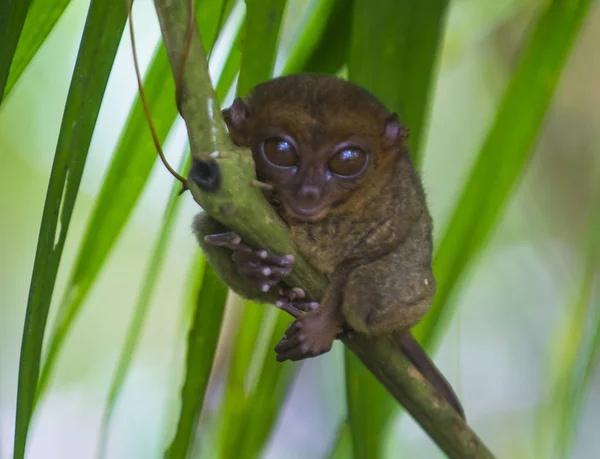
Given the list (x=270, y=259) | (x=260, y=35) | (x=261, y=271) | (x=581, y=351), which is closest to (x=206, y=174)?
(x=270, y=259)

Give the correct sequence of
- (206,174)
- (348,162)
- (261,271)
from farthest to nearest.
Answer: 1. (348,162)
2. (261,271)
3. (206,174)

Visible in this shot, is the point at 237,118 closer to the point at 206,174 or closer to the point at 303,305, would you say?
the point at 303,305

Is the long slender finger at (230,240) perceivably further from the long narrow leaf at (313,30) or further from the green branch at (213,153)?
the long narrow leaf at (313,30)

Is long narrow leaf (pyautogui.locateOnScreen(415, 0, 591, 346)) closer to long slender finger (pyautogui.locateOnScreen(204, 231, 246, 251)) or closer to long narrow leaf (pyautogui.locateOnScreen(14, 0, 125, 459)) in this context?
long slender finger (pyautogui.locateOnScreen(204, 231, 246, 251))

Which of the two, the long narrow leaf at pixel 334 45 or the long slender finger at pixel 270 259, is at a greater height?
the long narrow leaf at pixel 334 45

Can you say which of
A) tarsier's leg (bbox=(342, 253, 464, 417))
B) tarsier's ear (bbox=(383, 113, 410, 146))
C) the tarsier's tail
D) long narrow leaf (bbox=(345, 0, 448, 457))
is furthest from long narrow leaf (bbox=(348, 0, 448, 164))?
the tarsier's tail

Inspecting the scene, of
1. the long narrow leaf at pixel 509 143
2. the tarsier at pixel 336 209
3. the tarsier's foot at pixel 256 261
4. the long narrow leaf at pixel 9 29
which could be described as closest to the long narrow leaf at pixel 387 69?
the tarsier at pixel 336 209

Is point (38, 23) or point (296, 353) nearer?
point (38, 23)

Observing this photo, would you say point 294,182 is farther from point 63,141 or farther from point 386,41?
point 63,141
